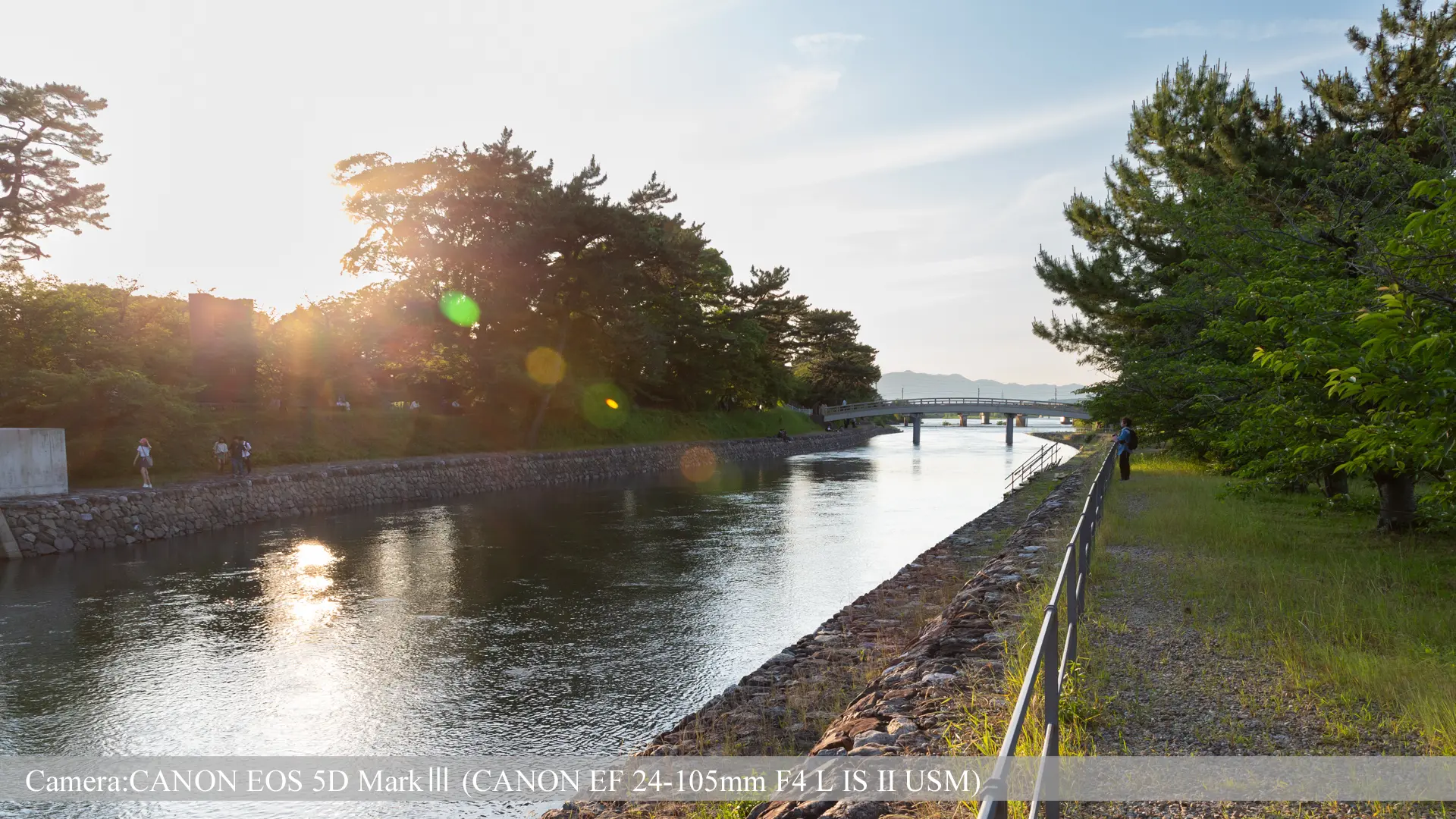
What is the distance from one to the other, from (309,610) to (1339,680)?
13.7 meters

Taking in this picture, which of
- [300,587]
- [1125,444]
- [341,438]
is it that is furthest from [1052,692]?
[341,438]

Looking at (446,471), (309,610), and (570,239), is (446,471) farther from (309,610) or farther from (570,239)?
(309,610)

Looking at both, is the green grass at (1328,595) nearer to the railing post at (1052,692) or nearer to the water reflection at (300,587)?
the railing post at (1052,692)

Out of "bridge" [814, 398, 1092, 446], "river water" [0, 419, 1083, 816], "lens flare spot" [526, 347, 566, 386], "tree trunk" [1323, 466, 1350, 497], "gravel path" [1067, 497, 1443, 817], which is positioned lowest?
"river water" [0, 419, 1083, 816]

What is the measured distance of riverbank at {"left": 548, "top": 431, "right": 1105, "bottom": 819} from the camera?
5828mm

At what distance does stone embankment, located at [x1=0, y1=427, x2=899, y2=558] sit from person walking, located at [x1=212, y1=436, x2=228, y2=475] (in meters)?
1.16

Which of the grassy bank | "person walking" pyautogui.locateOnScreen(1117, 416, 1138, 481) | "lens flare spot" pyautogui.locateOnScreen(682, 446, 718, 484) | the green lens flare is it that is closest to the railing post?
"person walking" pyautogui.locateOnScreen(1117, 416, 1138, 481)

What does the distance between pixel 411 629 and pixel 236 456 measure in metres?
15.8

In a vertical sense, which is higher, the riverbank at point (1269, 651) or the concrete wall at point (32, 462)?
the concrete wall at point (32, 462)

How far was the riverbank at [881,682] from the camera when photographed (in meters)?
5.83

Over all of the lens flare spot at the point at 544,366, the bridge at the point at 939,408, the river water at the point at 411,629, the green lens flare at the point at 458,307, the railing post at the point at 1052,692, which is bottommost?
the river water at the point at 411,629

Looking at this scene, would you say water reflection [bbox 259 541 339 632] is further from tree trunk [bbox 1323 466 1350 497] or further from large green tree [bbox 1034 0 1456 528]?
tree trunk [bbox 1323 466 1350 497]

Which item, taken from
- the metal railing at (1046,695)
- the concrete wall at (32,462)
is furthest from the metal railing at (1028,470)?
the concrete wall at (32,462)

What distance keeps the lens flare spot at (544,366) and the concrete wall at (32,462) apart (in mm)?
18303
